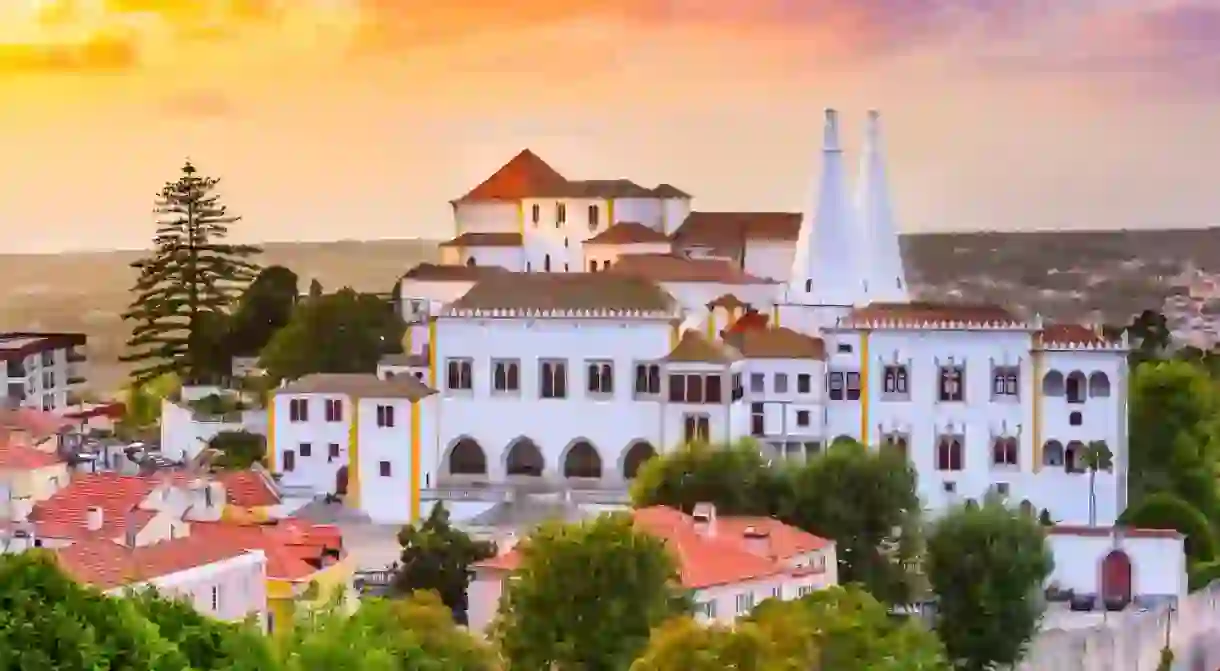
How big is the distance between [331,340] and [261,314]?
2.38m

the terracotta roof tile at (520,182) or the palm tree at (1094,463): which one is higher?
the terracotta roof tile at (520,182)

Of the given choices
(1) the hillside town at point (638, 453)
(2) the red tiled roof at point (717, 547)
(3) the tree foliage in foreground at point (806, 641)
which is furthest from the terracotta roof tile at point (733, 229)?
(3) the tree foliage in foreground at point (806, 641)

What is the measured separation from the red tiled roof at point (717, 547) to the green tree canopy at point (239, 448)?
462 centimetres

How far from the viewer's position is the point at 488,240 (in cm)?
2572

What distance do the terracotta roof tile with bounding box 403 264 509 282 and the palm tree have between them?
6.22 metres

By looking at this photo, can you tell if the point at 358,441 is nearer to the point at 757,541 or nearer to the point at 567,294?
the point at 567,294

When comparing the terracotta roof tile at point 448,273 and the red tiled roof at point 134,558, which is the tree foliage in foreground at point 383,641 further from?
the terracotta roof tile at point 448,273

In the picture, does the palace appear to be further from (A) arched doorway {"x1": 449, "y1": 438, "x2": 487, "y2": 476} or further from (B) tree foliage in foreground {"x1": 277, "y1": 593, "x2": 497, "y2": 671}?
(B) tree foliage in foreground {"x1": 277, "y1": 593, "x2": 497, "y2": 671}

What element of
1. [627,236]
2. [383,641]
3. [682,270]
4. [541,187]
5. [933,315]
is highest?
[541,187]

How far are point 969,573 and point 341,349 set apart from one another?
7.66 meters

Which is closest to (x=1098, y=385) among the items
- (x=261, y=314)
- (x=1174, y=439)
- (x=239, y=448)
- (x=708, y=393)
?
(x=1174, y=439)

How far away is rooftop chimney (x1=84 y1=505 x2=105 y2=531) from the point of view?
50.2 ft

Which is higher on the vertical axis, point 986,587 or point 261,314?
point 261,314

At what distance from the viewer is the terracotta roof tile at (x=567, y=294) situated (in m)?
20.8
